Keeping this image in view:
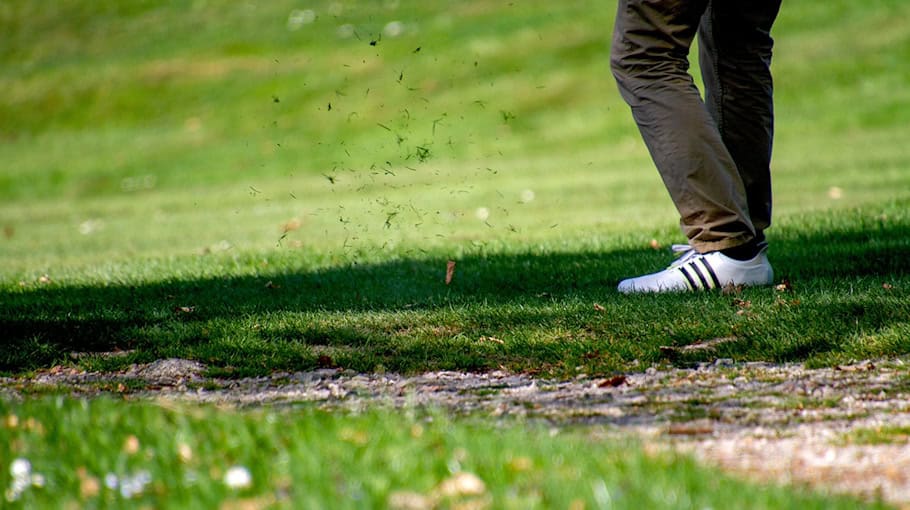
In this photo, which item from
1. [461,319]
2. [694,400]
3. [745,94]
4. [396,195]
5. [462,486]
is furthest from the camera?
[396,195]

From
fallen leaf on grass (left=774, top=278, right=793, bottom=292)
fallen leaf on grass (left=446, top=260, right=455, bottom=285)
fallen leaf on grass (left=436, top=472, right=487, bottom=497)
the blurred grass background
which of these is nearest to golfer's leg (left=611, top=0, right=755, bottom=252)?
fallen leaf on grass (left=774, top=278, right=793, bottom=292)

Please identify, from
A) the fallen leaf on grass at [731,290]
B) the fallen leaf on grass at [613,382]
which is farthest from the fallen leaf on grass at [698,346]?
the fallen leaf on grass at [731,290]

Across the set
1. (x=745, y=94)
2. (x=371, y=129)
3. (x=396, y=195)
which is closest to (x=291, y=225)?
(x=396, y=195)

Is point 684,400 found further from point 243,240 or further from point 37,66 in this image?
point 37,66

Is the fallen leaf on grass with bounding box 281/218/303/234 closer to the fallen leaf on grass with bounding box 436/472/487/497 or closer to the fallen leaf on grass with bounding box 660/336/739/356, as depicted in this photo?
the fallen leaf on grass with bounding box 660/336/739/356

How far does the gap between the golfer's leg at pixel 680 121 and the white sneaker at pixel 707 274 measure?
7 centimetres

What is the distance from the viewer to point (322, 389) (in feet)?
11.4

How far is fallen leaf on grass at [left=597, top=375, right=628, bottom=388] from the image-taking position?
11.0ft

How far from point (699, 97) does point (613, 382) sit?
1.73m

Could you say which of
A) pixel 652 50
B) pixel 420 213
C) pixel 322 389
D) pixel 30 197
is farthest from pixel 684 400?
pixel 30 197

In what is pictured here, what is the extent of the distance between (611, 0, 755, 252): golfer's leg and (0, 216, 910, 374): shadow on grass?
339 mm

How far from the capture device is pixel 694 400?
3102 mm

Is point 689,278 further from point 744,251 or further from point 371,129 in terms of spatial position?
point 371,129

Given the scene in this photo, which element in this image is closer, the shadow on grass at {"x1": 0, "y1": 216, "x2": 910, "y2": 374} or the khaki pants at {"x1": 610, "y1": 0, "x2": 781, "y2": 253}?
the shadow on grass at {"x1": 0, "y1": 216, "x2": 910, "y2": 374}
